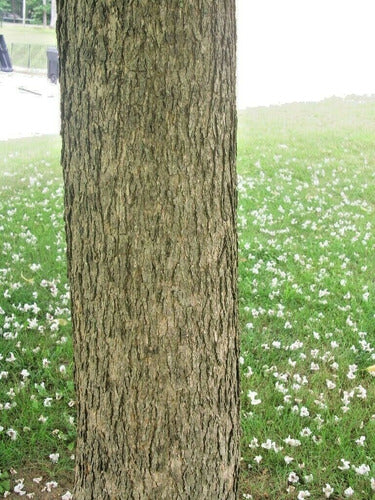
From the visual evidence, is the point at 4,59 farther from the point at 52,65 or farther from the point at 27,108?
the point at 27,108

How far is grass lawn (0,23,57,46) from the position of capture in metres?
39.3

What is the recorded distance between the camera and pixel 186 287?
1.96 meters

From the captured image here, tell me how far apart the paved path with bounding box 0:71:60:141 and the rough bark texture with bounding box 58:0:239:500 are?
41.7ft

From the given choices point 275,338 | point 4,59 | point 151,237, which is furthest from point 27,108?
point 151,237

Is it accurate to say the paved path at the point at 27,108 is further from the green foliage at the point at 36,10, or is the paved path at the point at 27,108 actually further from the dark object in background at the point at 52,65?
the green foliage at the point at 36,10

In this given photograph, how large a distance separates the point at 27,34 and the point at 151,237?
4582cm

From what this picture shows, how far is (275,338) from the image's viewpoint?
4.22 meters

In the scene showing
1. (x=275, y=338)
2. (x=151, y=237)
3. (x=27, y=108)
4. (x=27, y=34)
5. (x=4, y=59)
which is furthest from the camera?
(x=27, y=34)

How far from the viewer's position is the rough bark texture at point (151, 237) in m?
1.79

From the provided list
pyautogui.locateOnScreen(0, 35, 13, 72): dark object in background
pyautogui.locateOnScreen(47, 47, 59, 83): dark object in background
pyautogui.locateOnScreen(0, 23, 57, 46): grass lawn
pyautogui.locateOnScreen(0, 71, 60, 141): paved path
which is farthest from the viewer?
pyautogui.locateOnScreen(0, 23, 57, 46): grass lawn

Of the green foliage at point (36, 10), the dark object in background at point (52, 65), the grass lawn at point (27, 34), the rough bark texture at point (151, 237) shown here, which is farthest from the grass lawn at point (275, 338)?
the green foliage at point (36, 10)

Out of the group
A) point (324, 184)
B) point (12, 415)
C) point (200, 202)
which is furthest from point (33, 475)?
point (324, 184)

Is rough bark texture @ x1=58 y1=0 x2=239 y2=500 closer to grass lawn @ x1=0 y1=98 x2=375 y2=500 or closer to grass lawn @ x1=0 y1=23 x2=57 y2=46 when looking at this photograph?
grass lawn @ x1=0 y1=98 x2=375 y2=500

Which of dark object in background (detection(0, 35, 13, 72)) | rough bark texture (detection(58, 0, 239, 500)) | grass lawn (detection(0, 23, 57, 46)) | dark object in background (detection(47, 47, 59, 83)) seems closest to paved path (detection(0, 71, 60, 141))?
dark object in background (detection(47, 47, 59, 83))
